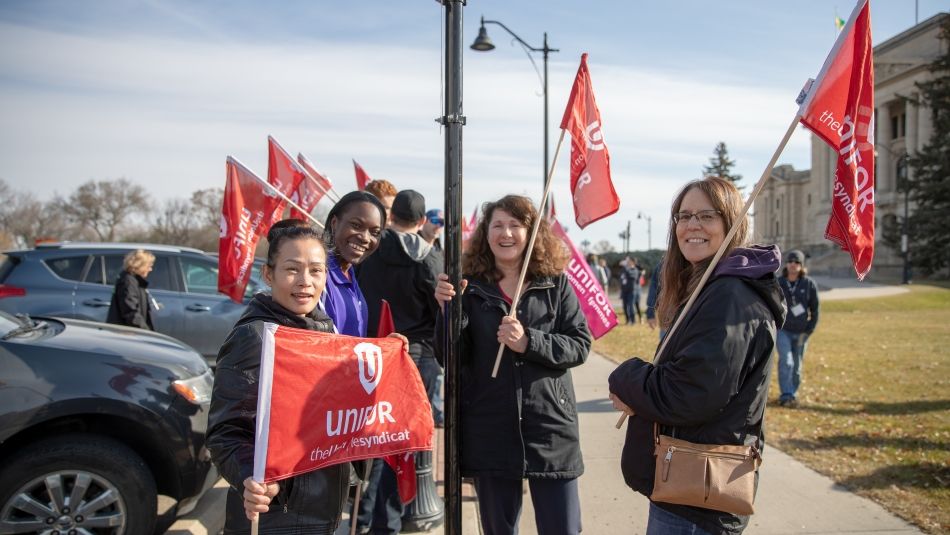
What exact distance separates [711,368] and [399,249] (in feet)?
8.02

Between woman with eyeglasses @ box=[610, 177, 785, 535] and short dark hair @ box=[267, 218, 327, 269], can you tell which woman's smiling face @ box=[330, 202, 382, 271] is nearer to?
short dark hair @ box=[267, 218, 327, 269]

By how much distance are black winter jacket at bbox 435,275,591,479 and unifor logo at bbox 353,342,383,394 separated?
0.45m

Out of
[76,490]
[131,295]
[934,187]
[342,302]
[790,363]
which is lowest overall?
[790,363]

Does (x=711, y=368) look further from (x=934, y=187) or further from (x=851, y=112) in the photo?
(x=934, y=187)

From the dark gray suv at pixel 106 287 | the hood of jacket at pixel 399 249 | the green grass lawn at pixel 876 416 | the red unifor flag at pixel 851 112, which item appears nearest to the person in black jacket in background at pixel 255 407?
the hood of jacket at pixel 399 249

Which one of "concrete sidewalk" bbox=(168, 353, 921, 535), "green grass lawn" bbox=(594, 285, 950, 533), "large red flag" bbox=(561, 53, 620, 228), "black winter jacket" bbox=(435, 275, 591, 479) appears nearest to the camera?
"black winter jacket" bbox=(435, 275, 591, 479)

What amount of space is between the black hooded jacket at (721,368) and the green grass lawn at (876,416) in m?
3.00

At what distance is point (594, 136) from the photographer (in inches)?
134

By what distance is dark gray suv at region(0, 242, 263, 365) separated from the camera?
7668 mm

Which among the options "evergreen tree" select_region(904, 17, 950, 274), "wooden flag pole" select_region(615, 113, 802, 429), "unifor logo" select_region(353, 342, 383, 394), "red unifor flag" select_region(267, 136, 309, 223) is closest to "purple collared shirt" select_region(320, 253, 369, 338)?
"unifor logo" select_region(353, 342, 383, 394)

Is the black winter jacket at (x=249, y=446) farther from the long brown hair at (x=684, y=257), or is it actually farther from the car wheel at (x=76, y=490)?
the car wheel at (x=76, y=490)

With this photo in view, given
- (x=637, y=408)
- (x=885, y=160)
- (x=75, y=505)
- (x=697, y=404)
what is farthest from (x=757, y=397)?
(x=885, y=160)

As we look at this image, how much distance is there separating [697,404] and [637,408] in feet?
0.77

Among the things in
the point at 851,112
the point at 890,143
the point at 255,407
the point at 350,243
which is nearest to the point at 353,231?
the point at 350,243
